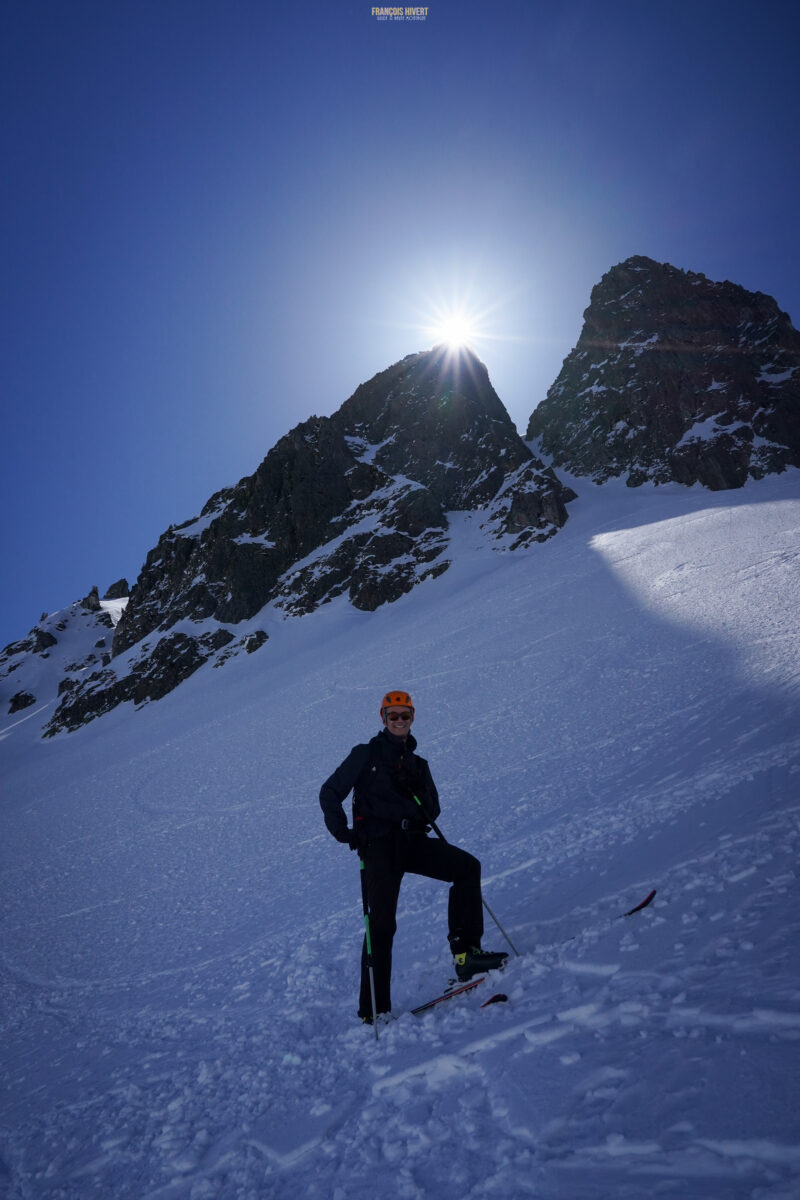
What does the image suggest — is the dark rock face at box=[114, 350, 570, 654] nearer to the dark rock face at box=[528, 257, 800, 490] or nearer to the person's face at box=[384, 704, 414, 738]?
the dark rock face at box=[528, 257, 800, 490]

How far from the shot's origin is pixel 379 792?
13.7ft

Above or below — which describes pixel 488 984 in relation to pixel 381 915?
below

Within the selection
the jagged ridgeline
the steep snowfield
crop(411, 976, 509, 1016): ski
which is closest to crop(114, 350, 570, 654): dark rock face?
the jagged ridgeline

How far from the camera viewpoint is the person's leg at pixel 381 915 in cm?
374

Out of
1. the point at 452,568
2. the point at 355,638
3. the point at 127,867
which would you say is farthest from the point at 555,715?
the point at 452,568

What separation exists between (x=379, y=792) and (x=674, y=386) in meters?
83.7

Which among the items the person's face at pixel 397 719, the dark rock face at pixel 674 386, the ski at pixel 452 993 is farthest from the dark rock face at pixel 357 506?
the ski at pixel 452 993

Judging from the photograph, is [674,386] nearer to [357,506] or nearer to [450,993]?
[357,506]

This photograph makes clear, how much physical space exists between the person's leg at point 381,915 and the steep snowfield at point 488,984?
0.24 m

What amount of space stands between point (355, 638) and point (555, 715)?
3207cm

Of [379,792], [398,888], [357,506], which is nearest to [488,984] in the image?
[398,888]

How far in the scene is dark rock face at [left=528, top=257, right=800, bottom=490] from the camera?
6288 centimetres

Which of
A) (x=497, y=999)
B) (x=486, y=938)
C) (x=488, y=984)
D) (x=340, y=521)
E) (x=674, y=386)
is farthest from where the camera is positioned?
(x=674, y=386)

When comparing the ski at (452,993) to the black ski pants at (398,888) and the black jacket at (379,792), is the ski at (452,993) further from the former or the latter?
the black jacket at (379,792)
